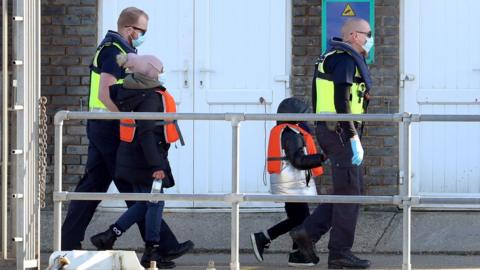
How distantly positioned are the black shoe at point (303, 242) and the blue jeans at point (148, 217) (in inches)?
38.6

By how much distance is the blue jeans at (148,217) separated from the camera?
8.44 m

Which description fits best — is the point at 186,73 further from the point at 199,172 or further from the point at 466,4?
the point at 466,4

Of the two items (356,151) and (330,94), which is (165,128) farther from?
(356,151)

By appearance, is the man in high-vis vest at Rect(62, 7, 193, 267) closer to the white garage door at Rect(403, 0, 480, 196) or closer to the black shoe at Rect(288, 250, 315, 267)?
the black shoe at Rect(288, 250, 315, 267)

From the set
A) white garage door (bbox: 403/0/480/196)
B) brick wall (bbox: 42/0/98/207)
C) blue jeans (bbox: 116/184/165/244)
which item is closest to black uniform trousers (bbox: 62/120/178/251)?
blue jeans (bbox: 116/184/165/244)

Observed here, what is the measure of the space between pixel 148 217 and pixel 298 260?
1175 mm

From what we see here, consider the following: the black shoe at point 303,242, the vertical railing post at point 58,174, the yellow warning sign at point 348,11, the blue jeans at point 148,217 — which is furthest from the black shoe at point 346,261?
the yellow warning sign at point 348,11

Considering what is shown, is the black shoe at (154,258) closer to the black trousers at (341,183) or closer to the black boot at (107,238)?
the black boot at (107,238)

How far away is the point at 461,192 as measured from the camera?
10.4 meters

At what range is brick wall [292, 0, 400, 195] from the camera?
10.5m

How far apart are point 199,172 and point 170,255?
2077mm

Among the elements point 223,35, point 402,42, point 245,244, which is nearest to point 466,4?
point 402,42

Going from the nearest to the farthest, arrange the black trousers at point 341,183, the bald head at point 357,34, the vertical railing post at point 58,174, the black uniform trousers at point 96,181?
1. the vertical railing post at point 58,174
2. the black trousers at point 341,183
3. the bald head at point 357,34
4. the black uniform trousers at point 96,181

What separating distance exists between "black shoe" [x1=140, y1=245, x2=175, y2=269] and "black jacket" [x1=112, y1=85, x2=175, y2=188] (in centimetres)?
48
